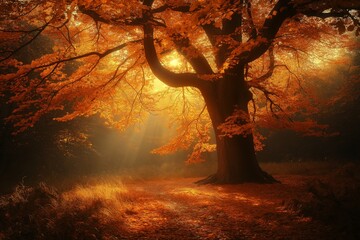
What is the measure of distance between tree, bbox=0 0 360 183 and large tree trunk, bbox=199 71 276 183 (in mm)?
35

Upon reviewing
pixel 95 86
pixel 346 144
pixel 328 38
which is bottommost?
pixel 346 144

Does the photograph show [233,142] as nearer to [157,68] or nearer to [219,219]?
[157,68]

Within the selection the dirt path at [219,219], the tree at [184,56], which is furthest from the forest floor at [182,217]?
the tree at [184,56]

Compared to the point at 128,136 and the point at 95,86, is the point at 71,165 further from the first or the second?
the point at 95,86

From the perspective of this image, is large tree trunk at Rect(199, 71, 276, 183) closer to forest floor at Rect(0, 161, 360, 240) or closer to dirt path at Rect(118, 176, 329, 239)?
dirt path at Rect(118, 176, 329, 239)

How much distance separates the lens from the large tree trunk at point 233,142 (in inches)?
427

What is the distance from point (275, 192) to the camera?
8.73 meters

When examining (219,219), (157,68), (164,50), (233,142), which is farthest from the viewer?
(164,50)

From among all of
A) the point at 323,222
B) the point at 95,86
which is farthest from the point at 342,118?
the point at 323,222

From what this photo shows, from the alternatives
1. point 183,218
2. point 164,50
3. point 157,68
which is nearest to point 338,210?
point 183,218

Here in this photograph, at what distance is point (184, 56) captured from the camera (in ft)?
36.6

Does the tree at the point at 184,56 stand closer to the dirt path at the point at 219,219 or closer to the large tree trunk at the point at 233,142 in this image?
the large tree trunk at the point at 233,142

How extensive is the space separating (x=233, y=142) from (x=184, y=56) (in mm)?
3495

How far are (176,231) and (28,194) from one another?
4284 millimetres
